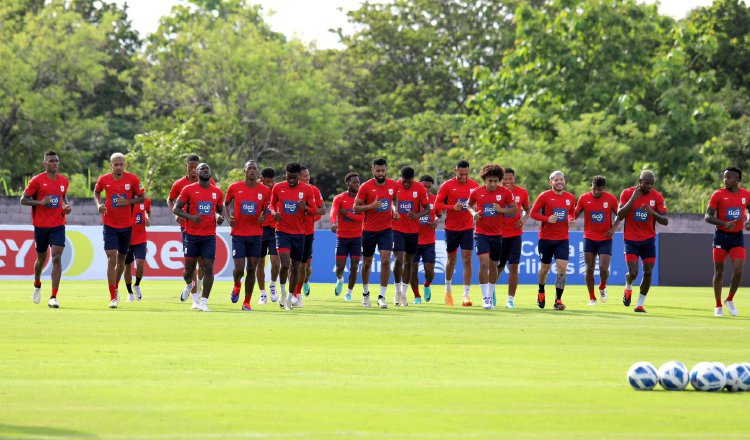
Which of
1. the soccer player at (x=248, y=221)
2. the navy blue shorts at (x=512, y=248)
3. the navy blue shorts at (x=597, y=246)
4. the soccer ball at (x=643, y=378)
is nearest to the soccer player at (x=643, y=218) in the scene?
the navy blue shorts at (x=597, y=246)

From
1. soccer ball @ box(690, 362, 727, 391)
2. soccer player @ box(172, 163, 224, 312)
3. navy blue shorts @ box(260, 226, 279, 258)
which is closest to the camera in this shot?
soccer ball @ box(690, 362, 727, 391)

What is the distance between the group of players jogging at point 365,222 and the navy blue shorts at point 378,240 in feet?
0.05

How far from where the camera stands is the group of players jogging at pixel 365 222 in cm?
2164

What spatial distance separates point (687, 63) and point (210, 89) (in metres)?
21.9

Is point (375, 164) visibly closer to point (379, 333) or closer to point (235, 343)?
point (379, 333)

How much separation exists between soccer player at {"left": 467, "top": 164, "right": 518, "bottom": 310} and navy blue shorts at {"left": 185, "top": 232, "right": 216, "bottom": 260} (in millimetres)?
4187

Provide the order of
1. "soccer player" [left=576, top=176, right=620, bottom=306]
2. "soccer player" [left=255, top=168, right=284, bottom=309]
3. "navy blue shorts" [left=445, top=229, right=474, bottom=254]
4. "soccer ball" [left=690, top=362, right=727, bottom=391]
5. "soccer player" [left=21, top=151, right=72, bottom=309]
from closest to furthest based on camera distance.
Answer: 1. "soccer ball" [left=690, top=362, right=727, bottom=391]
2. "soccer player" [left=21, top=151, right=72, bottom=309]
3. "soccer player" [left=255, top=168, right=284, bottom=309]
4. "navy blue shorts" [left=445, top=229, right=474, bottom=254]
5. "soccer player" [left=576, top=176, right=620, bottom=306]

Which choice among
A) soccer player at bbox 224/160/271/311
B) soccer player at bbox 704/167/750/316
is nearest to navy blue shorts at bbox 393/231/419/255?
soccer player at bbox 224/160/271/311

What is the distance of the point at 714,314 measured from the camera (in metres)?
22.4

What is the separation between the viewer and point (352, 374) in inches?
484

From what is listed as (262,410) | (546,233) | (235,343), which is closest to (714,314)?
(546,233)

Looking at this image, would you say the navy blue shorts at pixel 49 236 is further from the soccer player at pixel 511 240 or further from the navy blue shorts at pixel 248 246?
the soccer player at pixel 511 240

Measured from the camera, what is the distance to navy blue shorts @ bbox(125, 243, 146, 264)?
24.5 meters

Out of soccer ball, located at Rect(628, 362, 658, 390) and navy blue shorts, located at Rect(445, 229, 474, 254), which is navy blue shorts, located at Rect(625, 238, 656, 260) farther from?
soccer ball, located at Rect(628, 362, 658, 390)
